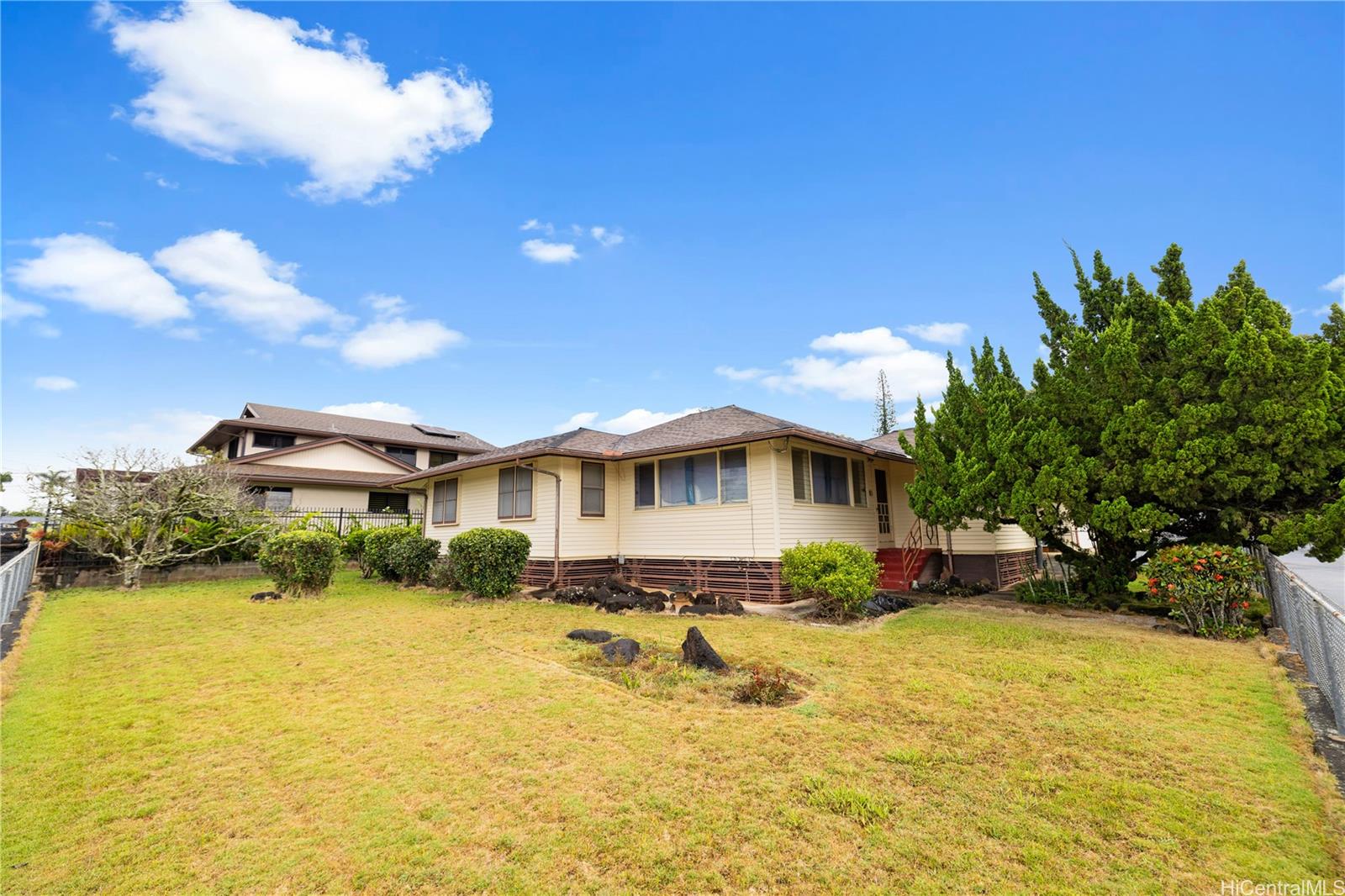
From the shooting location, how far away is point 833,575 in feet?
29.8

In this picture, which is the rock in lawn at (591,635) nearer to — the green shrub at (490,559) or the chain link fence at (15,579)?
the green shrub at (490,559)

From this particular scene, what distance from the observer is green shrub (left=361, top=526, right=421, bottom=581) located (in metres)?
14.8

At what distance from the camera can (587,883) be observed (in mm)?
2500

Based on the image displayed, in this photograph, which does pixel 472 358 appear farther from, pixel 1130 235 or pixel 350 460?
pixel 1130 235

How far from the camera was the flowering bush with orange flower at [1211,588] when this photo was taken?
760 centimetres

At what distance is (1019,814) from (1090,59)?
558 inches

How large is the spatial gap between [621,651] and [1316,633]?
6895mm

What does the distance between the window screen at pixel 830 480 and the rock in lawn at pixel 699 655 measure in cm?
626

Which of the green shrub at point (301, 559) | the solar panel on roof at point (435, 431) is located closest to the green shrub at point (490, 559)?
the green shrub at point (301, 559)

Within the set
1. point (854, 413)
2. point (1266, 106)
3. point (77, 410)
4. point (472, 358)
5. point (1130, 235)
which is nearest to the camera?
point (1266, 106)

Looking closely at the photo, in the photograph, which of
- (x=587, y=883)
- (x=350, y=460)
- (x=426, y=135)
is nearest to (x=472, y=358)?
(x=350, y=460)

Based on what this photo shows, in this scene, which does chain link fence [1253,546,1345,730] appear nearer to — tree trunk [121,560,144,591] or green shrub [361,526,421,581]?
green shrub [361,526,421,581]

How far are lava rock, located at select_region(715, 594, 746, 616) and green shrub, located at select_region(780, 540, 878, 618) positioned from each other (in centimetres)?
105

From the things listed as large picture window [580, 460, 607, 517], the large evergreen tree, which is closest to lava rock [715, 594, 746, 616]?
large picture window [580, 460, 607, 517]
